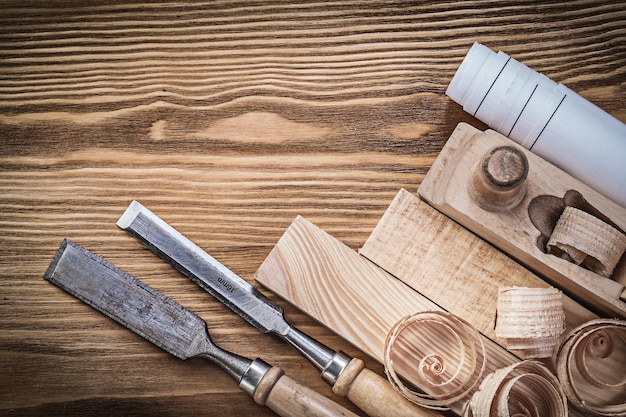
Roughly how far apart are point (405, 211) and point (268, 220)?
0.27 metres

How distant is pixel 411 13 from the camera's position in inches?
43.9

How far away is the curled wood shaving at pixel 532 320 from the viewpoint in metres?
0.88

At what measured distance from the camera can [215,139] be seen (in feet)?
3.69

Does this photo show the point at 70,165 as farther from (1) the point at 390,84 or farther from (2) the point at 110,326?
(1) the point at 390,84

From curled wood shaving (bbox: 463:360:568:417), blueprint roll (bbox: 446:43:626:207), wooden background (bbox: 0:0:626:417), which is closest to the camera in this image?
curled wood shaving (bbox: 463:360:568:417)

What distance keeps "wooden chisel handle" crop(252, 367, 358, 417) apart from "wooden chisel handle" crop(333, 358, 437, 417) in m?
0.03

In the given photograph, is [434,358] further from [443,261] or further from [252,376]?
[252,376]

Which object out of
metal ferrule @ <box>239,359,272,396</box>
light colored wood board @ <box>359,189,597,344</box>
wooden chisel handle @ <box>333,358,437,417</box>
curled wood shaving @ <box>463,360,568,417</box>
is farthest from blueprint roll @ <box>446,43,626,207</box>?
metal ferrule @ <box>239,359,272,396</box>

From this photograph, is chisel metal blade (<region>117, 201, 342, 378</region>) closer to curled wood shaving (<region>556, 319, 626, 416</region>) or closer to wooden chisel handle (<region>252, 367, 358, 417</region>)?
wooden chisel handle (<region>252, 367, 358, 417</region>)

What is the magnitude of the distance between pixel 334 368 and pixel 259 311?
0.55 feet

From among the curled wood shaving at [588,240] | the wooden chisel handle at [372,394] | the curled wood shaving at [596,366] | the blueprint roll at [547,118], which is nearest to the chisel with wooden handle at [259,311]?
the wooden chisel handle at [372,394]

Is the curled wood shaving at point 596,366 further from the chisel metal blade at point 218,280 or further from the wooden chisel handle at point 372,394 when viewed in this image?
the chisel metal blade at point 218,280

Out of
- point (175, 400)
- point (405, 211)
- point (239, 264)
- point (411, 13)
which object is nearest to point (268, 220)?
point (239, 264)

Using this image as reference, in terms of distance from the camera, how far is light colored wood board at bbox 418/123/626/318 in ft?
2.95
